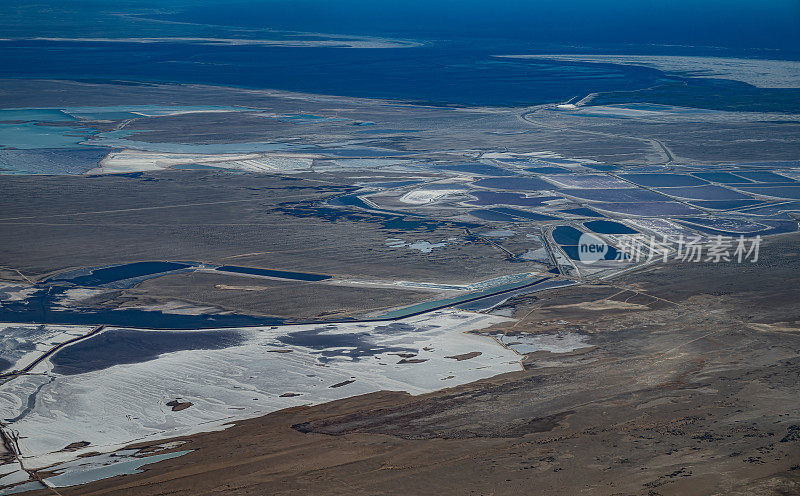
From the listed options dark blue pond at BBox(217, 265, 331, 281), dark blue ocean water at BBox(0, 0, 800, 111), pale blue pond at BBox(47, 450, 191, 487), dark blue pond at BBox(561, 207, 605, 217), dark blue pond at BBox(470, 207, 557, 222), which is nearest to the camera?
pale blue pond at BBox(47, 450, 191, 487)

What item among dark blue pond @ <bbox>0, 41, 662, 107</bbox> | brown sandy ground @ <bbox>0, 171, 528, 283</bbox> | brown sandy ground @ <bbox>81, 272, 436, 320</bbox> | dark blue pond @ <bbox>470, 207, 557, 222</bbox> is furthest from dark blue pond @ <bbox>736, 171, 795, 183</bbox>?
dark blue pond @ <bbox>0, 41, 662, 107</bbox>

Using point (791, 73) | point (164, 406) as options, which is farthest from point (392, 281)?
point (791, 73)

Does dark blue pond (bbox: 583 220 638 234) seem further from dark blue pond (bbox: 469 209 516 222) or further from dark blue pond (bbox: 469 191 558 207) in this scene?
dark blue pond (bbox: 469 191 558 207)

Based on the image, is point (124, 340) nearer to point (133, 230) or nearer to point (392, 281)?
point (392, 281)

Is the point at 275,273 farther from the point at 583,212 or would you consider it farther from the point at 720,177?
the point at 720,177

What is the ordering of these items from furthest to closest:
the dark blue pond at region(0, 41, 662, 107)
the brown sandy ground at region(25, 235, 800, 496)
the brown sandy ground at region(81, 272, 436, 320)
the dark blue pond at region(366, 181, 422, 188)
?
the dark blue pond at region(0, 41, 662, 107)
the dark blue pond at region(366, 181, 422, 188)
the brown sandy ground at region(81, 272, 436, 320)
the brown sandy ground at region(25, 235, 800, 496)

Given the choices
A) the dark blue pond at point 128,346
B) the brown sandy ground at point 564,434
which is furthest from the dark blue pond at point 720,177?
the dark blue pond at point 128,346
